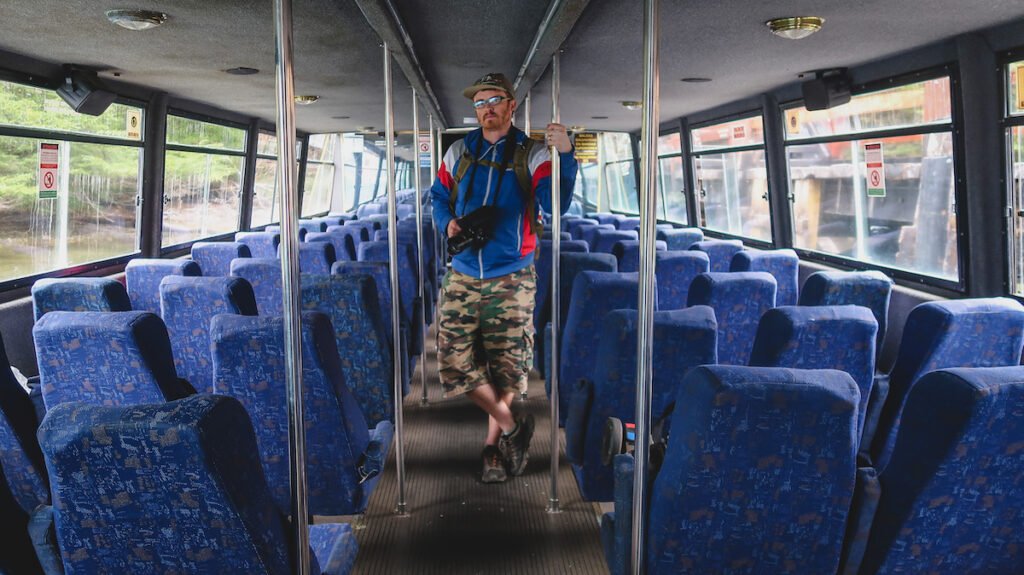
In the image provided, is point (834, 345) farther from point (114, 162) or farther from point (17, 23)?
point (114, 162)

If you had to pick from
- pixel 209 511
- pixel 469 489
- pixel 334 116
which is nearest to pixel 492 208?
pixel 469 489

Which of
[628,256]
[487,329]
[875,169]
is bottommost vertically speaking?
[487,329]

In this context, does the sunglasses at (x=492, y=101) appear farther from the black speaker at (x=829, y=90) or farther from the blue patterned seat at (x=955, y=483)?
the black speaker at (x=829, y=90)

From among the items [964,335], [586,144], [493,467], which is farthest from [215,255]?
[586,144]

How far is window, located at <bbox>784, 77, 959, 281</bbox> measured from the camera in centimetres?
488

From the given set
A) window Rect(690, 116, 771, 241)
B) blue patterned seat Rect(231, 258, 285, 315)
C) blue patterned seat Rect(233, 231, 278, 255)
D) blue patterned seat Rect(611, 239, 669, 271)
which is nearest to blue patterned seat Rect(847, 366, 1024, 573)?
blue patterned seat Rect(231, 258, 285, 315)

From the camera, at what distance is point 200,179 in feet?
26.9

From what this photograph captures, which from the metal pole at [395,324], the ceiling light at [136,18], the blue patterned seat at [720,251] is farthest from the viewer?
the blue patterned seat at [720,251]

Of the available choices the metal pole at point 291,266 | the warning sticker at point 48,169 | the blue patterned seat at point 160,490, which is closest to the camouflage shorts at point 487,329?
the metal pole at point 291,266

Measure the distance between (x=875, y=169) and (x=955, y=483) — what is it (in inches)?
188

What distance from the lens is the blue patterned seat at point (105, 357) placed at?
6.77 ft

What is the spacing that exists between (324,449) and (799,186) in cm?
595

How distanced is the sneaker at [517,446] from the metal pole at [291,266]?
1927 mm

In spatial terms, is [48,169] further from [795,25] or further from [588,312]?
[795,25]
